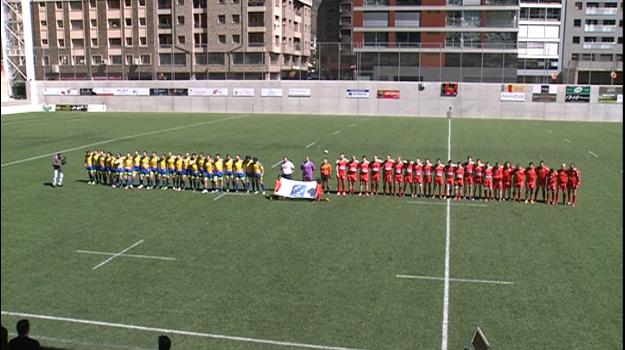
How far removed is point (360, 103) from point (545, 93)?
53.0 feet

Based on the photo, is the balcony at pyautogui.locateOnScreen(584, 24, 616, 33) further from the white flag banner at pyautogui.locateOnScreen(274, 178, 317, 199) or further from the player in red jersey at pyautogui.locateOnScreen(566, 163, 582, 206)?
the white flag banner at pyautogui.locateOnScreen(274, 178, 317, 199)

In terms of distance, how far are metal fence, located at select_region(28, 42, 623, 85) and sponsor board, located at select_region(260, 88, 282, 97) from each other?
17.2 feet

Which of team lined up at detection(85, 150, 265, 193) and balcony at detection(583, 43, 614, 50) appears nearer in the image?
team lined up at detection(85, 150, 265, 193)

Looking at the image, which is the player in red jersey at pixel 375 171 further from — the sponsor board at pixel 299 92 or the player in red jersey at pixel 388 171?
the sponsor board at pixel 299 92

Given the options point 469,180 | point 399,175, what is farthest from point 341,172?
point 469,180

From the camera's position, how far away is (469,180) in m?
20.2

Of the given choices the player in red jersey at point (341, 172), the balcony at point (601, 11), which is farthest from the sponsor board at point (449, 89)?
the balcony at point (601, 11)

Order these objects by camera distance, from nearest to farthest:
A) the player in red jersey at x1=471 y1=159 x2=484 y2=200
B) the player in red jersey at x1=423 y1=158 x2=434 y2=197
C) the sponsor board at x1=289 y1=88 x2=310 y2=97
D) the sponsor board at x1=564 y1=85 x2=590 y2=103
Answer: the player in red jersey at x1=471 y1=159 x2=484 y2=200 → the player in red jersey at x1=423 y1=158 x2=434 y2=197 → the sponsor board at x1=564 y1=85 x2=590 y2=103 → the sponsor board at x1=289 y1=88 x2=310 y2=97

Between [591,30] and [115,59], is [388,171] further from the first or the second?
[591,30]

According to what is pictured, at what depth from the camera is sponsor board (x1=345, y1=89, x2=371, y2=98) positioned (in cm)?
5584

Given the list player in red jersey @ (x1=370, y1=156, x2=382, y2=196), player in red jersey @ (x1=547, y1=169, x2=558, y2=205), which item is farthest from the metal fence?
player in red jersey @ (x1=547, y1=169, x2=558, y2=205)

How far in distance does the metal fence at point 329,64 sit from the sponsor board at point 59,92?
134 inches

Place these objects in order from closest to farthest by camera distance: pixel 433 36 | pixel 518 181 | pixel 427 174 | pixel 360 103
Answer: pixel 518 181 → pixel 427 174 → pixel 360 103 → pixel 433 36

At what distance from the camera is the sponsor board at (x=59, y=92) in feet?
205
